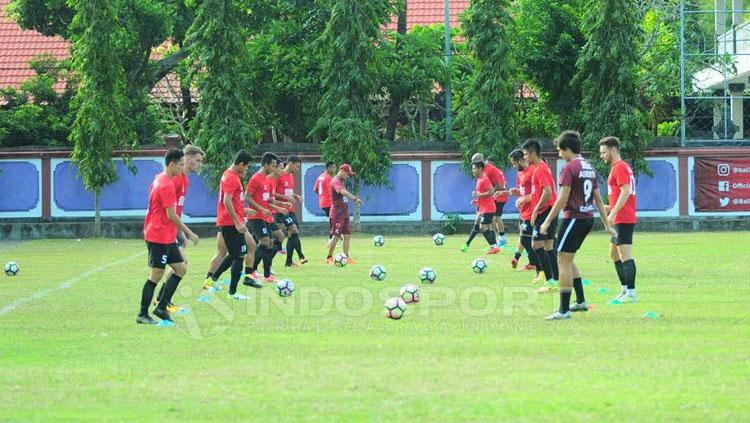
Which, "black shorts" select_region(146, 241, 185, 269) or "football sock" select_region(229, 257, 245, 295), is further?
"football sock" select_region(229, 257, 245, 295)

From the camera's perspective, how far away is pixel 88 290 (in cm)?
1806

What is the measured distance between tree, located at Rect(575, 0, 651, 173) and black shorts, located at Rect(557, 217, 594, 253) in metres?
23.1

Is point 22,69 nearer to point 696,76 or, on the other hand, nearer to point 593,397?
point 696,76

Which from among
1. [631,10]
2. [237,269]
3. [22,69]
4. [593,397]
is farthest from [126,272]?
[22,69]

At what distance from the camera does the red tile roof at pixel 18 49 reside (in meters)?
43.0

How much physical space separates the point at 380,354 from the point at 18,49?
119 ft

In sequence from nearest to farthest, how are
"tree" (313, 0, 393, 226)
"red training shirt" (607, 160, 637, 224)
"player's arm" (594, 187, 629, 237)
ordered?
"player's arm" (594, 187, 629, 237), "red training shirt" (607, 160, 637, 224), "tree" (313, 0, 393, 226)

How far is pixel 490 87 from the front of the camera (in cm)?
3675

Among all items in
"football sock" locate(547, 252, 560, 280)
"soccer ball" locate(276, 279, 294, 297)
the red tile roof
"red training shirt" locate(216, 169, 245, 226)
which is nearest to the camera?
"soccer ball" locate(276, 279, 294, 297)

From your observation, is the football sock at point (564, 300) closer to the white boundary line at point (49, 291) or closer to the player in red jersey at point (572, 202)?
the player in red jersey at point (572, 202)

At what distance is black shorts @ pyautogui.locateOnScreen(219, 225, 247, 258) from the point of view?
A: 16.3 metres

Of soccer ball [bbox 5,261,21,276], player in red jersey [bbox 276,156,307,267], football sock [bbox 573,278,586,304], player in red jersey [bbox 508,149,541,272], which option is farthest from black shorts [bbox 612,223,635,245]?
soccer ball [bbox 5,261,21,276]

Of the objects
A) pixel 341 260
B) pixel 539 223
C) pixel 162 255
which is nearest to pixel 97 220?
pixel 341 260

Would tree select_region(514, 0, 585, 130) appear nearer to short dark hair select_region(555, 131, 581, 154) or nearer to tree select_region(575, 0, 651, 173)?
tree select_region(575, 0, 651, 173)
